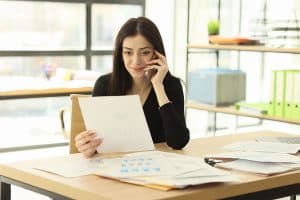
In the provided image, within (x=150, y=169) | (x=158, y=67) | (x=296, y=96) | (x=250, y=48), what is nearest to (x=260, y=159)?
(x=150, y=169)

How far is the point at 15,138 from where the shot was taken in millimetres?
5047

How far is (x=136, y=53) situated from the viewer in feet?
8.10

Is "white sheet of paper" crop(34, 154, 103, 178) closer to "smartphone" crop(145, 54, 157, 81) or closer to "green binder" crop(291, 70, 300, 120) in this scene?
"smartphone" crop(145, 54, 157, 81)

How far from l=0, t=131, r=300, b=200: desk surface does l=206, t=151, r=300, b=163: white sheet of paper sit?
10 centimetres

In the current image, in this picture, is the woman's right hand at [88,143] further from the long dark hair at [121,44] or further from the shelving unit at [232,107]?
the shelving unit at [232,107]

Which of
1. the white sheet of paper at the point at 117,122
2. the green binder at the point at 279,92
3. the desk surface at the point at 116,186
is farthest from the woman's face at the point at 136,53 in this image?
the green binder at the point at 279,92

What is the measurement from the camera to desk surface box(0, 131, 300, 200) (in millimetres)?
1518

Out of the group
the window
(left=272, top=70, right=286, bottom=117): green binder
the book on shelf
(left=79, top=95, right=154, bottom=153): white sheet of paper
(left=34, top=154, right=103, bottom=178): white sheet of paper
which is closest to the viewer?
(left=34, top=154, right=103, bottom=178): white sheet of paper

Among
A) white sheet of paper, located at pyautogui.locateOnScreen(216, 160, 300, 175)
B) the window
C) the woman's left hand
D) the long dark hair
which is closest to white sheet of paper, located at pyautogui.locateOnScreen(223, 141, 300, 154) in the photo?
white sheet of paper, located at pyautogui.locateOnScreen(216, 160, 300, 175)

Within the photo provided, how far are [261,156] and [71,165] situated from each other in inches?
25.3

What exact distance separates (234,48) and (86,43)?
63.9 inches

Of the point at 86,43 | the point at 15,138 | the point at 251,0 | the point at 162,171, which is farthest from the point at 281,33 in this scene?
the point at 162,171

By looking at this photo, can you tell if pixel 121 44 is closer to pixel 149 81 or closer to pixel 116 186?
pixel 149 81

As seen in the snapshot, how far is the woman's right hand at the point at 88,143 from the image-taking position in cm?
197
